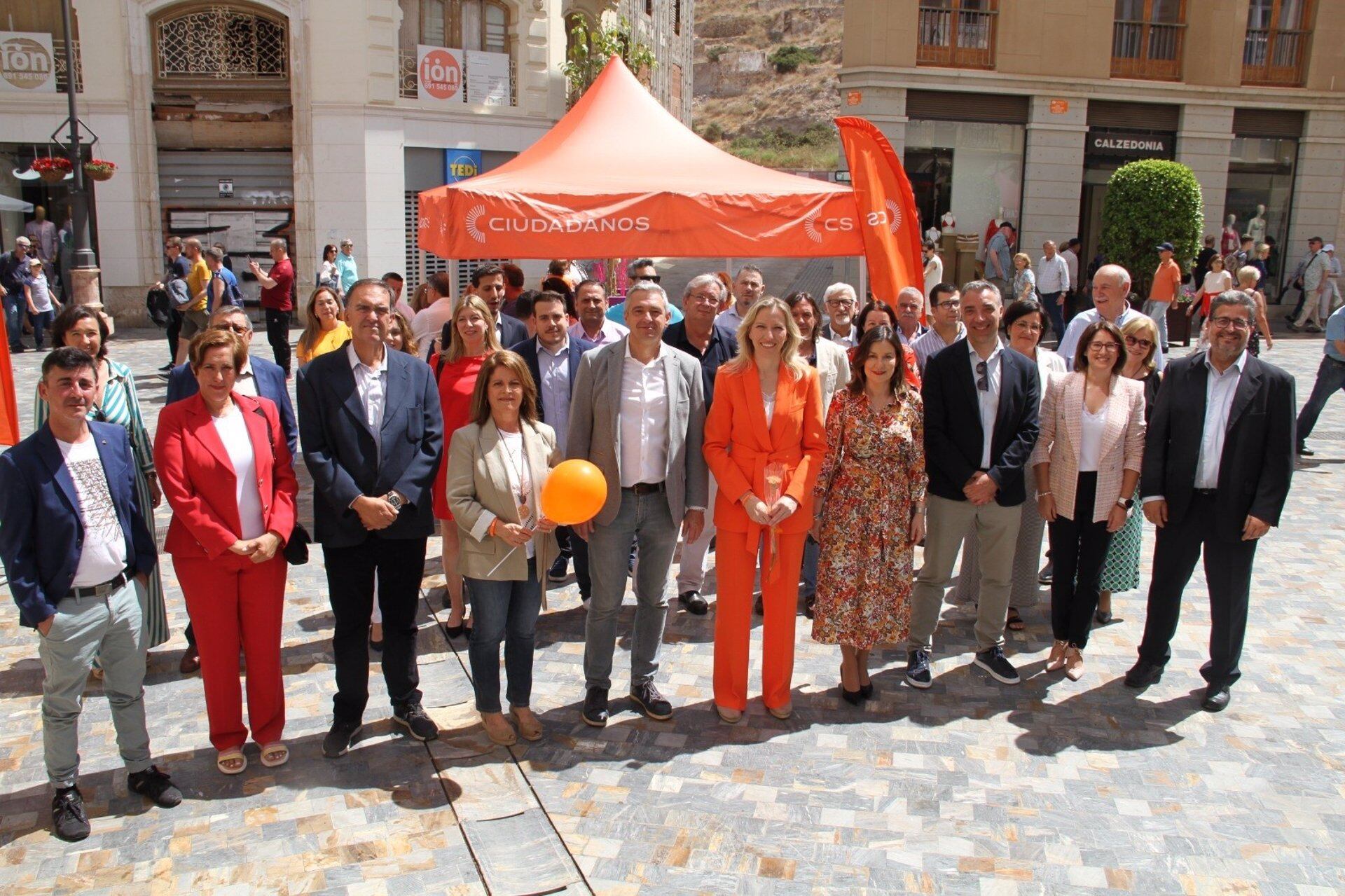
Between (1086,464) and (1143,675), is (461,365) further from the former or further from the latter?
(1143,675)

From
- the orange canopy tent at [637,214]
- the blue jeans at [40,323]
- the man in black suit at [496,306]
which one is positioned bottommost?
the blue jeans at [40,323]

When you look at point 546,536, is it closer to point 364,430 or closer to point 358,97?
point 364,430

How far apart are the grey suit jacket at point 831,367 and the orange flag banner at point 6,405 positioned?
4.32 meters

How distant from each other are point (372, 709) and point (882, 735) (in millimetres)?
2422

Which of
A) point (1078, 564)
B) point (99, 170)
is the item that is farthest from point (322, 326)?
point (99, 170)

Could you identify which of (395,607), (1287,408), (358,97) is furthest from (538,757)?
(358,97)

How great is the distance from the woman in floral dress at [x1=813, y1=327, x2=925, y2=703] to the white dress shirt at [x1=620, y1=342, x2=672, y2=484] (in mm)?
813

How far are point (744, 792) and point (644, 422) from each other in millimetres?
1684

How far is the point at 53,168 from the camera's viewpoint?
17.6m

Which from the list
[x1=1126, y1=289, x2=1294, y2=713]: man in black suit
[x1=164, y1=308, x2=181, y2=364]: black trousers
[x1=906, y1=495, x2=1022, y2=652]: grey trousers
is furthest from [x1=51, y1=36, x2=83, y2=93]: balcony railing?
[x1=1126, y1=289, x2=1294, y2=713]: man in black suit

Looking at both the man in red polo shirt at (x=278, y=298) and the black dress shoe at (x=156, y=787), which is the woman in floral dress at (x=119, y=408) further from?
the man in red polo shirt at (x=278, y=298)

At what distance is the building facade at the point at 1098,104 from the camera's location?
74.1 ft

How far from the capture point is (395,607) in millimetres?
4859

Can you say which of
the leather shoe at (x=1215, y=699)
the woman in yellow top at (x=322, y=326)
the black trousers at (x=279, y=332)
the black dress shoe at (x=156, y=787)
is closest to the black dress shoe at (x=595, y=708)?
the black dress shoe at (x=156, y=787)
